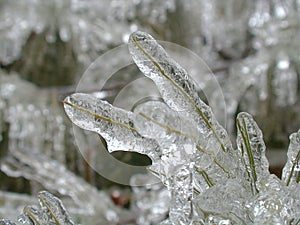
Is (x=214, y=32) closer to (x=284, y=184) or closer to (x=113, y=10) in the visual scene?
(x=113, y=10)

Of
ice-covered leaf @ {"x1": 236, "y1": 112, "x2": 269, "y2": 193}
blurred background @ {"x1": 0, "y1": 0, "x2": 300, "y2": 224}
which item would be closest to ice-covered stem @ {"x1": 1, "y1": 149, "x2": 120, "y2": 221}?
blurred background @ {"x1": 0, "y1": 0, "x2": 300, "y2": 224}

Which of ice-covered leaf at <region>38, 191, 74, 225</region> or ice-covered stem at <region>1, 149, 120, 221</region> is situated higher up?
ice-covered leaf at <region>38, 191, 74, 225</region>

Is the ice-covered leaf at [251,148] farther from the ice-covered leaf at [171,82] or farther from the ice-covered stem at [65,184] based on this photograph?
the ice-covered stem at [65,184]

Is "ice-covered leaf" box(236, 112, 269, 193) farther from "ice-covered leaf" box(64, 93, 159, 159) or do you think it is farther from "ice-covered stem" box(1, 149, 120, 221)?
"ice-covered stem" box(1, 149, 120, 221)

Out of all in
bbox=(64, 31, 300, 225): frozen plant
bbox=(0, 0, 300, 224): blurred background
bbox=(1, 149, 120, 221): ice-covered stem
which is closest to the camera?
bbox=(64, 31, 300, 225): frozen plant

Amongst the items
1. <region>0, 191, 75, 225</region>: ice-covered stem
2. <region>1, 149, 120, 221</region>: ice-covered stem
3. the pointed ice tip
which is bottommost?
<region>1, 149, 120, 221</region>: ice-covered stem

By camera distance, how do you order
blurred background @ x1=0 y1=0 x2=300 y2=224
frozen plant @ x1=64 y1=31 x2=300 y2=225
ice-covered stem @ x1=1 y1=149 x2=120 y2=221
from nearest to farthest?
frozen plant @ x1=64 y1=31 x2=300 y2=225 → ice-covered stem @ x1=1 y1=149 x2=120 y2=221 → blurred background @ x1=0 y1=0 x2=300 y2=224

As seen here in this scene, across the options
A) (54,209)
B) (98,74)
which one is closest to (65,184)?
(98,74)
